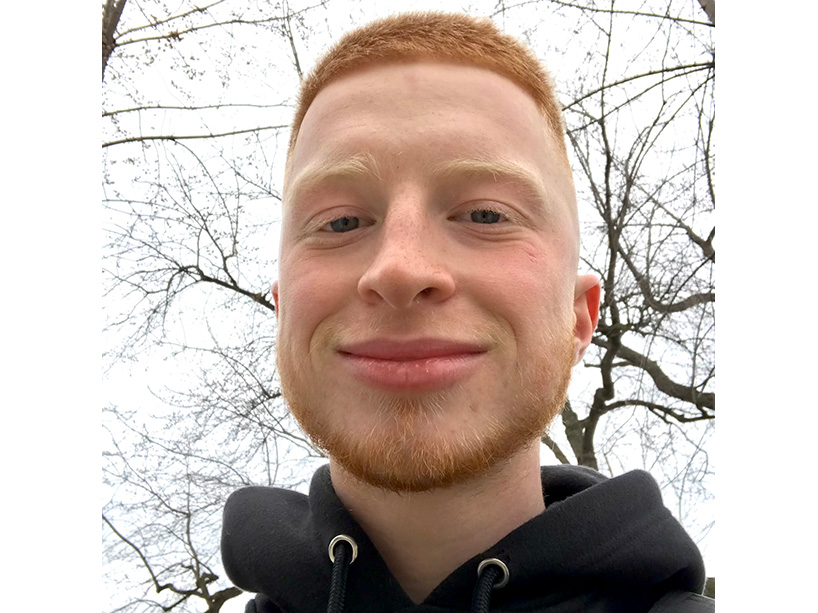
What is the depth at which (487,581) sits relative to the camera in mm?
592

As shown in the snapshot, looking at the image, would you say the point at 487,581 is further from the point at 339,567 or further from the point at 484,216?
the point at 484,216

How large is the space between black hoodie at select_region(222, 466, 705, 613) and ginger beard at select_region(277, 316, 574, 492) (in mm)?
96

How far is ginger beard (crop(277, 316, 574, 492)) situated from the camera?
0.56 m

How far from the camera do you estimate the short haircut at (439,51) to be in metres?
0.67

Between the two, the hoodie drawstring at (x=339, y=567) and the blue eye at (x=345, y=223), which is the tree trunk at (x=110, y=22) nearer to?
the blue eye at (x=345, y=223)

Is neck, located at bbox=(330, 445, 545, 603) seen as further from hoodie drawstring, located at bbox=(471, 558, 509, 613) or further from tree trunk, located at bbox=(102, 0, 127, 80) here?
tree trunk, located at bbox=(102, 0, 127, 80)

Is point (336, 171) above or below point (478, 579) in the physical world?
above

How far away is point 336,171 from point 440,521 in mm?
367

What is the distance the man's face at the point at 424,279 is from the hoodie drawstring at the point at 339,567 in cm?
11

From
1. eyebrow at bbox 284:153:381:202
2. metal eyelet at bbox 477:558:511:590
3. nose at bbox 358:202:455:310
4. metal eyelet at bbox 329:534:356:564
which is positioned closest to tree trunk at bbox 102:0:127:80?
eyebrow at bbox 284:153:381:202

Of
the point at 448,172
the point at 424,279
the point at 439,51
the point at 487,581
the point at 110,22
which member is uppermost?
the point at 110,22

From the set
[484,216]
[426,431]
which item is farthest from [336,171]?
[426,431]

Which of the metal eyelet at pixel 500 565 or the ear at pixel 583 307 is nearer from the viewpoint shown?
the metal eyelet at pixel 500 565

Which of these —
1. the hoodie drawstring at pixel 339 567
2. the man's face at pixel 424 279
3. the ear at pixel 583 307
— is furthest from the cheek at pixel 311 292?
the ear at pixel 583 307
